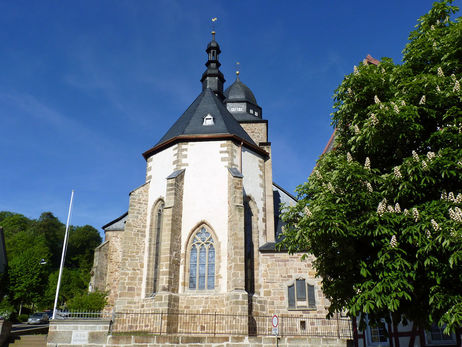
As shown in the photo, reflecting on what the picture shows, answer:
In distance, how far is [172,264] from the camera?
14.8 meters

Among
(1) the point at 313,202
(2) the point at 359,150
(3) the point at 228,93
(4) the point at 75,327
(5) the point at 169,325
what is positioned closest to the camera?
(1) the point at 313,202

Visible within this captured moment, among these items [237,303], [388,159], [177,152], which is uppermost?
[177,152]

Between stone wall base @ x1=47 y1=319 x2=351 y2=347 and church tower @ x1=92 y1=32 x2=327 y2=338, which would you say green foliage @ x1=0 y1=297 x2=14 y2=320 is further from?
church tower @ x1=92 y1=32 x2=327 y2=338

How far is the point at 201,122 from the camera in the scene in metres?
19.1

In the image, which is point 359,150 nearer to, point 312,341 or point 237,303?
point 312,341

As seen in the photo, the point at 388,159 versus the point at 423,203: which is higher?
the point at 388,159

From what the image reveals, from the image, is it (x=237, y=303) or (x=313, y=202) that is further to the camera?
(x=237, y=303)

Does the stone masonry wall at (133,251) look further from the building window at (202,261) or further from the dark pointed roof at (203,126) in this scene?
the dark pointed roof at (203,126)

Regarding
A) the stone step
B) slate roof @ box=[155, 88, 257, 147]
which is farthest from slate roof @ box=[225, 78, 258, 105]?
the stone step

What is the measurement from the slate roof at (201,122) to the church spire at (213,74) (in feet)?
19.6

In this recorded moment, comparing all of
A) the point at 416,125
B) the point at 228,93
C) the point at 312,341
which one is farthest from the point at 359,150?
the point at 228,93

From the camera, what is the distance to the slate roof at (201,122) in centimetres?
1838

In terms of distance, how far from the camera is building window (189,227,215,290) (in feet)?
50.4

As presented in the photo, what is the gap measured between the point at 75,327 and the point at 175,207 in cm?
571
